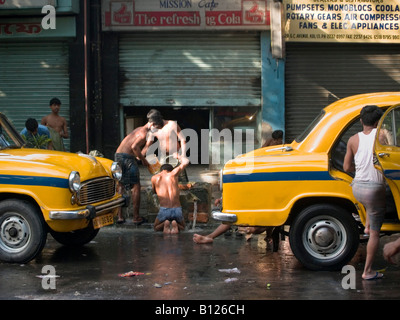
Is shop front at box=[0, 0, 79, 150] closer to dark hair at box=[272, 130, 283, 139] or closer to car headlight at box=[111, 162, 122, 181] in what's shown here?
dark hair at box=[272, 130, 283, 139]

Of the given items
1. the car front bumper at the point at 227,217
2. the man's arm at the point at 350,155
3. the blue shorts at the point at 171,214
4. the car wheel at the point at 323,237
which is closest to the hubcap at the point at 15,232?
the car front bumper at the point at 227,217

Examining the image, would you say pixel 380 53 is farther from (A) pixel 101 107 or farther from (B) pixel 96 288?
(B) pixel 96 288

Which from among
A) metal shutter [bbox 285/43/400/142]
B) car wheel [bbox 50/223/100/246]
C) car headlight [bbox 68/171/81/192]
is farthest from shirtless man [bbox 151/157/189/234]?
metal shutter [bbox 285/43/400/142]

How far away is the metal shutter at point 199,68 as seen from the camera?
1426cm

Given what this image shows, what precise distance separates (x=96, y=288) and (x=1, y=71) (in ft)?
29.9

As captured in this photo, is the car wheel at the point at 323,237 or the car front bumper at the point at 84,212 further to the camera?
the car front bumper at the point at 84,212

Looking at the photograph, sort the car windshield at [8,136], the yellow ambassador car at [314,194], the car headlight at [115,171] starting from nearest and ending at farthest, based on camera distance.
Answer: the yellow ambassador car at [314,194] → the car windshield at [8,136] → the car headlight at [115,171]

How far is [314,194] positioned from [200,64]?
7334mm

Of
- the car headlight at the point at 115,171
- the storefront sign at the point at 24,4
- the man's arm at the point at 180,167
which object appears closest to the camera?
the car headlight at the point at 115,171

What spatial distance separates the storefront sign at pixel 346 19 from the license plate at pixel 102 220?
696 centimetres

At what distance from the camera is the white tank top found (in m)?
6.94

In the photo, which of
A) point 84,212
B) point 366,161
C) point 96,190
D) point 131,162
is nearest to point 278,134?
point 131,162

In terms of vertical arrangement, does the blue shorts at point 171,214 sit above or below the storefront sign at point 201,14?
below

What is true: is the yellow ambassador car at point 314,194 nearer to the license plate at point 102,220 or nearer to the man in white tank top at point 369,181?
the man in white tank top at point 369,181
